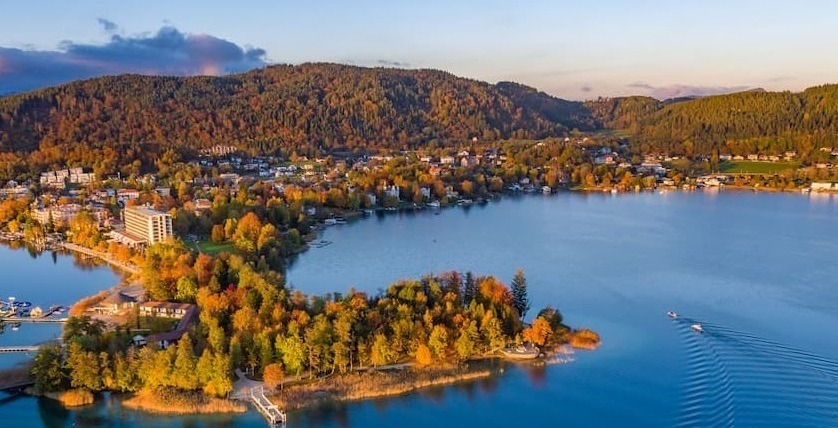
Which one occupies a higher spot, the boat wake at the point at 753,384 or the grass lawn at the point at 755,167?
the grass lawn at the point at 755,167

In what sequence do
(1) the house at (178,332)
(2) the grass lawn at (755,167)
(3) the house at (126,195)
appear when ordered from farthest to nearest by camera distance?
(2) the grass lawn at (755,167) → (3) the house at (126,195) → (1) the house at (178,332)

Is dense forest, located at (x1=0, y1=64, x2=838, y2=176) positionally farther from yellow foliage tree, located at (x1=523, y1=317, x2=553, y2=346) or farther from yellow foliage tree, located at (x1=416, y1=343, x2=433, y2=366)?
yellow foliage tree, located at (x1=523, y1=317, x2=553, y2=346)

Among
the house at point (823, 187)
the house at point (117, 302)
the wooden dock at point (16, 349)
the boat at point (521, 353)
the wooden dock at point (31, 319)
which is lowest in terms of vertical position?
the wooden dock at point (31, 319)

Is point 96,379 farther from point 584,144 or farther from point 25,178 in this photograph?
point 584,144

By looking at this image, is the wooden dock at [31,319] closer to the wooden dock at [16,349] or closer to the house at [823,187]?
the wooden dock at [16,349]

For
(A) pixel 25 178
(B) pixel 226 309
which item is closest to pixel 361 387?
(B) pixel 226 309

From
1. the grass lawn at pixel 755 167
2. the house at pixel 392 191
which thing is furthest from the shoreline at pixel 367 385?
the grass lawn at pixel 755 167

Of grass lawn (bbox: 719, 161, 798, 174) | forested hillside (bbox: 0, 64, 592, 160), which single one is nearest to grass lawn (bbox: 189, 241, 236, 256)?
forested hillside (bbox: 0, 64, 592, 160)
